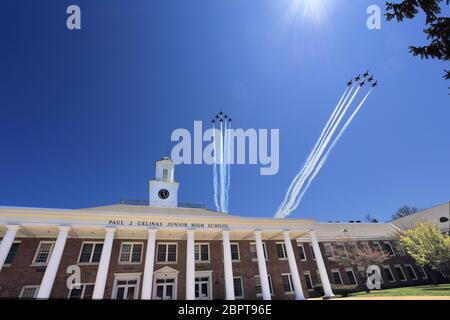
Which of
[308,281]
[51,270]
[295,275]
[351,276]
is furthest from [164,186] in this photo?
[351,276]

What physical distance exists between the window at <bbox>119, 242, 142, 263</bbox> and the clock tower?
6.24m

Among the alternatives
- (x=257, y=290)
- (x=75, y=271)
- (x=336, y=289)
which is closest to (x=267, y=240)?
(x=257, y=290)

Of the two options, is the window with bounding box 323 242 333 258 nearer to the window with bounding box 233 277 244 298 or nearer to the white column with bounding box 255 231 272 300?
the window with bounding box 233 277 244 298

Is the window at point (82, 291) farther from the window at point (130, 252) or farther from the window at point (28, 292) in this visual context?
the window at point (130, 252)

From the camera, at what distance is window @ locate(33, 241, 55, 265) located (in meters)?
19.9

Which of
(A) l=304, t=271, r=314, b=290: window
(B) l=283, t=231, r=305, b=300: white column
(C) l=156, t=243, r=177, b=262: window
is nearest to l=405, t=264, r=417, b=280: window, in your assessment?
(A) l=304, t=271, r=314, b=290: window

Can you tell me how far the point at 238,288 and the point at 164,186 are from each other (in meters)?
14.6

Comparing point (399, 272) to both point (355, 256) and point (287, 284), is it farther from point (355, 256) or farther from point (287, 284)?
point (287, 284)

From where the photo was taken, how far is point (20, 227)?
17484 millimetres

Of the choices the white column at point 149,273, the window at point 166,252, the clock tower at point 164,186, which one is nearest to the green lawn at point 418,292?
the window at point 166,252

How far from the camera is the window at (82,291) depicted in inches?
762

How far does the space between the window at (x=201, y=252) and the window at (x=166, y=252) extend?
2170 millimetres

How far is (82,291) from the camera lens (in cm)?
1970
